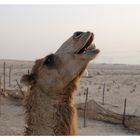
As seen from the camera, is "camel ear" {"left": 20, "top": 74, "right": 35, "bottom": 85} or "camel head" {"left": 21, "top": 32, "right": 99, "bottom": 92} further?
"camel ear" {"left": 20, "top": 74, "right": 35, "bottom": 85}

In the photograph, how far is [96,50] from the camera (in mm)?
4012

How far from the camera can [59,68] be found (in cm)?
448

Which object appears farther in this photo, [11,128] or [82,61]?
[11,128]

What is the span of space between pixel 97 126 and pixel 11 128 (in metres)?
2.62

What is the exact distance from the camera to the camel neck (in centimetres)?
423

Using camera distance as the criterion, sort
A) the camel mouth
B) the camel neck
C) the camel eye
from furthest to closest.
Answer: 1. the camel eye
2. the camel neck
3. the camel mouth

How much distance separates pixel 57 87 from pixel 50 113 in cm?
30

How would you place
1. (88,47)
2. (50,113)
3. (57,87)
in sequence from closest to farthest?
(88,47) < (50,113) < (57,87)

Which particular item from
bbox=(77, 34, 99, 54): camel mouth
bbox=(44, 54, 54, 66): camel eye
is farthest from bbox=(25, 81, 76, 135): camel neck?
bbox=(77, 34, 99, 54): camel mouth

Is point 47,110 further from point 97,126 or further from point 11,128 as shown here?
point 97,126

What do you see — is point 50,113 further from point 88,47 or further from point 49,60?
point 88,47

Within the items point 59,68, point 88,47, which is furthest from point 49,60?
point 88,47

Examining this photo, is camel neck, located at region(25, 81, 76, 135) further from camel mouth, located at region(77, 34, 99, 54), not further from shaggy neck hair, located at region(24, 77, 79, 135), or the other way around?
camel mouth, located at region(77, 34, 99, 54)
